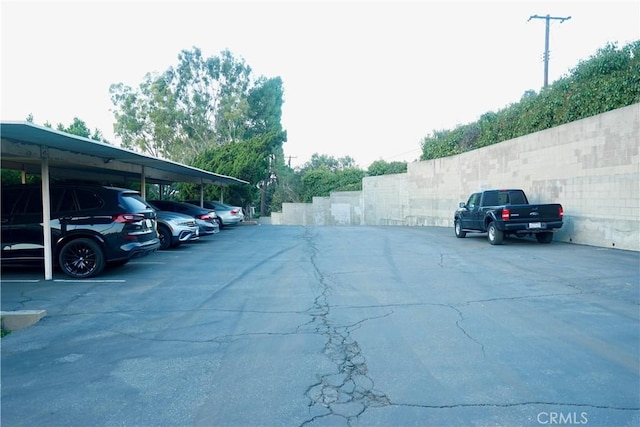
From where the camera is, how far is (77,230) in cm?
978

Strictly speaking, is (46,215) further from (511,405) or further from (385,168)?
(385,168)

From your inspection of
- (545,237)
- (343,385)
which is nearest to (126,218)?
(343,385)

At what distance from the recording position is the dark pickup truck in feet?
46.0

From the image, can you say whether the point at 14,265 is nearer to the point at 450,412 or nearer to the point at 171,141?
the point at 450,412

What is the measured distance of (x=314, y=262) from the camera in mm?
12148

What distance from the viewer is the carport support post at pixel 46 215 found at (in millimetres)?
9344

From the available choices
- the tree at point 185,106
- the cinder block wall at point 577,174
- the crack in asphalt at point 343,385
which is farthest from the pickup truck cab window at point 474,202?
the tree at point 185,106

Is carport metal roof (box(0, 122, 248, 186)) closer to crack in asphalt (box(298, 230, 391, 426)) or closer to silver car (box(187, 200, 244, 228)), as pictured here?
crack in asphalt (box(298, 230, 391, 426))

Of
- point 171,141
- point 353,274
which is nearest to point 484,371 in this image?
point 353,274

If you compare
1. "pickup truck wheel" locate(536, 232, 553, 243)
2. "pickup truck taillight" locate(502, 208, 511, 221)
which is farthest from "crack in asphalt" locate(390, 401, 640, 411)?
"pickup truck wheel" locate(536, 232, 553, 243)

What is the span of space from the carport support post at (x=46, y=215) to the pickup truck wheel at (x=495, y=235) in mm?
11809

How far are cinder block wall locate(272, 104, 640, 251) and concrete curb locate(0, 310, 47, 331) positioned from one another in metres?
13.6

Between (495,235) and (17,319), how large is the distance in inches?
497

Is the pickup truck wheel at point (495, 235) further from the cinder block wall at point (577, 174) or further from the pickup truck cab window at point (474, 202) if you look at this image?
the cinder block wall at point (577, 174)
